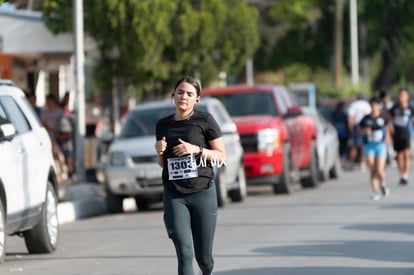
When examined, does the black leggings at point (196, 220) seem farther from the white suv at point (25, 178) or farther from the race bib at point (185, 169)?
the white suv at point (25, 178)

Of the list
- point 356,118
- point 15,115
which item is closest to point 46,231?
point 15,115

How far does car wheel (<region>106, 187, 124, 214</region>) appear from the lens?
20.6 meters

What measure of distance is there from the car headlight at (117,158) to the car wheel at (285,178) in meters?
4.05

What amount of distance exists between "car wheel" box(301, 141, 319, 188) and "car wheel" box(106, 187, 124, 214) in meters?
5.86

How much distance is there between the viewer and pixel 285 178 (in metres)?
23.4

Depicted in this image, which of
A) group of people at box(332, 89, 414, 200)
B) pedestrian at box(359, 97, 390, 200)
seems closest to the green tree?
group of people at box(332, 89, 414, 200)

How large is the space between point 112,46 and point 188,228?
18563mm

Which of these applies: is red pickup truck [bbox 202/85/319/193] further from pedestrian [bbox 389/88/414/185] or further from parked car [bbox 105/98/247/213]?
pedestrian [bbox 389/88/414/185]

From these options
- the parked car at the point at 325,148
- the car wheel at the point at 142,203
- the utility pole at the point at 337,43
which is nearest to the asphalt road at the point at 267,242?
the car wheel at the point at 142,203

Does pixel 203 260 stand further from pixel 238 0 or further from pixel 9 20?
pixel 238 0

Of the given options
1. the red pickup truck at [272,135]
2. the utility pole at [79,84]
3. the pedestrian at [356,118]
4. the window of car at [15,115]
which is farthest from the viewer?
the pedestrian at [356,118]

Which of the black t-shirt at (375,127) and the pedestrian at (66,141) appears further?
the pedestrian at (66,141)

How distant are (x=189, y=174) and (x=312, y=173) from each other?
16.1 meters

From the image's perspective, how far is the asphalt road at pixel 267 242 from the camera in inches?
495
